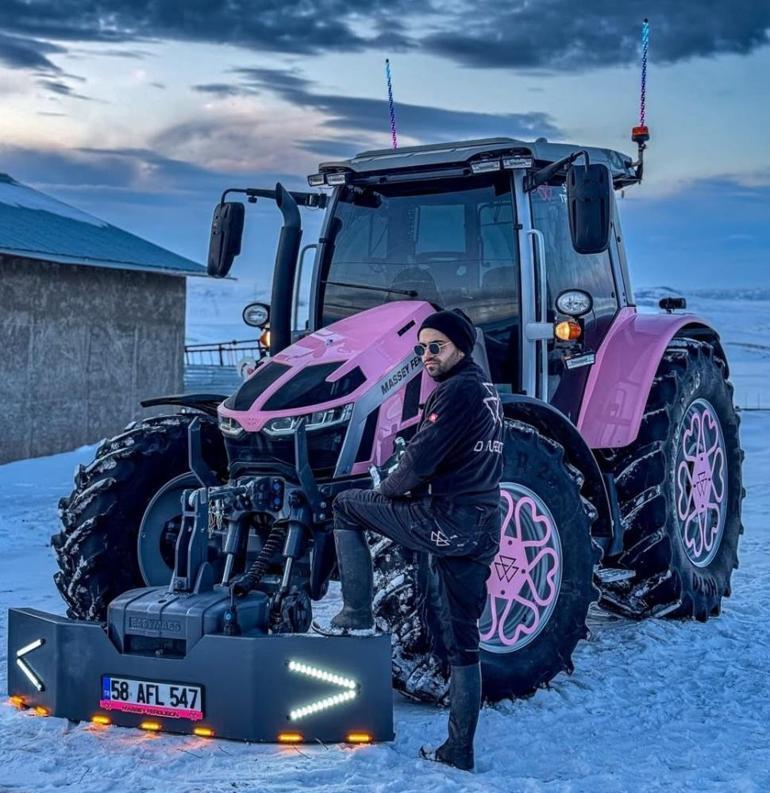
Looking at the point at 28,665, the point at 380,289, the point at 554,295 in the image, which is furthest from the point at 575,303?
the point at 28,665

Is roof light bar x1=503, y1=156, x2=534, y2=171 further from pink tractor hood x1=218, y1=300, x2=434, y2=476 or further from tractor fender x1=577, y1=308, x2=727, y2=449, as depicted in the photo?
tractor fender x1=577, y1=308, x2=727, y2=449

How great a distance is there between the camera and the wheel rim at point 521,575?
209 inches

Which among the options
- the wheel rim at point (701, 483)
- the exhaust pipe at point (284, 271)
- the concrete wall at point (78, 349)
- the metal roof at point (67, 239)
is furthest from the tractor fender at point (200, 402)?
the concrete wall at point (78, 349)

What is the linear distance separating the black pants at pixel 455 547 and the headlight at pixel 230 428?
991 millimetres

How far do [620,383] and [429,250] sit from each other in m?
1.27

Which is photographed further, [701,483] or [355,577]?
[701,483]

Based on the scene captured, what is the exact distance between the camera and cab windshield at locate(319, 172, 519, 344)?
6297mm

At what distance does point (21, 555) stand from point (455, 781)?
5554 millimetres

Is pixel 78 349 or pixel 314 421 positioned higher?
pixel 78 349

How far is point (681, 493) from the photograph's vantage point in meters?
7.03

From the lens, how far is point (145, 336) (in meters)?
16.8

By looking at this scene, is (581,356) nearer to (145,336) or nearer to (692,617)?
(692,617)

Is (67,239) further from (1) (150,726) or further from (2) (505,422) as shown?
(1) (150,726)

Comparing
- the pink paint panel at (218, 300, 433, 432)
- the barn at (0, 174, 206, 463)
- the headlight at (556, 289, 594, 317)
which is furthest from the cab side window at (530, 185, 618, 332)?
the barn at (0, 174, 206, 463)
